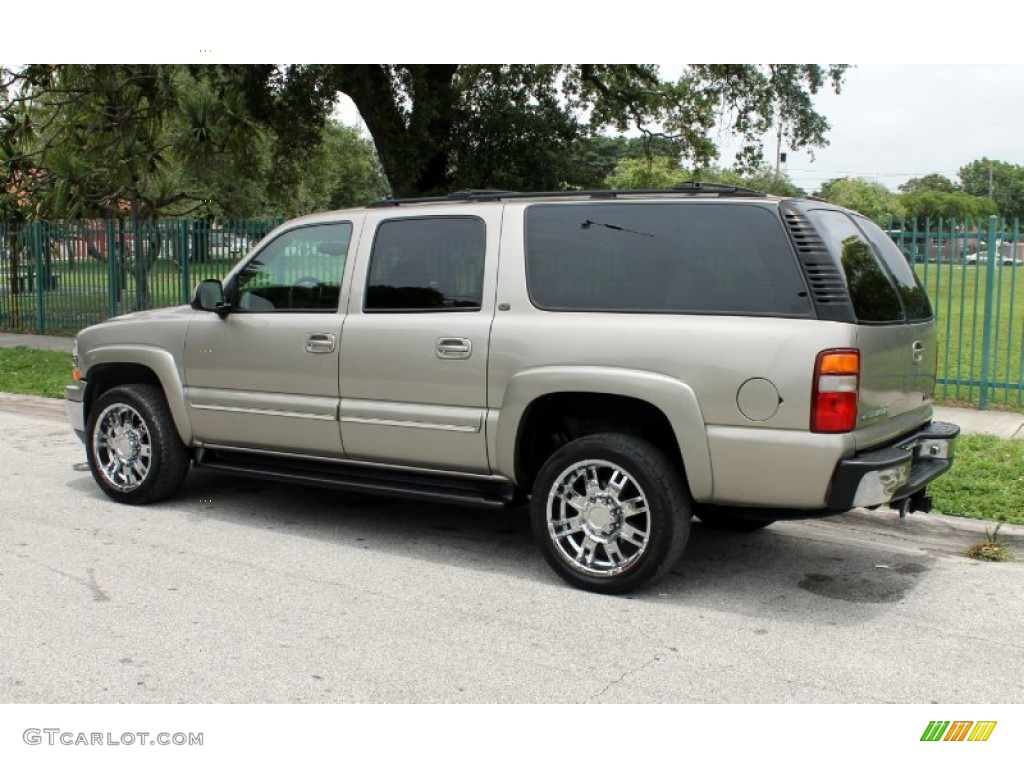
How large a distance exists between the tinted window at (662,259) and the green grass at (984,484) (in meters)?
2.68

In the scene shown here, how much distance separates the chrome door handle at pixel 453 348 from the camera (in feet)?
18.4

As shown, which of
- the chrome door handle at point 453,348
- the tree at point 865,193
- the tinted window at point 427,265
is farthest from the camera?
the tree at point 865,193

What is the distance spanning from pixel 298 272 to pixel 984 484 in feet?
15.8

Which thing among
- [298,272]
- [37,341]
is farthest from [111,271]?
[298,272]

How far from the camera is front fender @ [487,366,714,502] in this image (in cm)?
495

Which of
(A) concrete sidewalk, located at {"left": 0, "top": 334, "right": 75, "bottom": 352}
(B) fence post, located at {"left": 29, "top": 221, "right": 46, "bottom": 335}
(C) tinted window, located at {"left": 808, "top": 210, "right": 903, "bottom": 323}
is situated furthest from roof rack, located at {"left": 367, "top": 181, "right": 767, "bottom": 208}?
(B) fence post, located at {"left": 29, "top": 221, "right": 46, "bottom": 335}

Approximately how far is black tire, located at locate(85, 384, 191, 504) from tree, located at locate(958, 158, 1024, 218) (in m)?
141

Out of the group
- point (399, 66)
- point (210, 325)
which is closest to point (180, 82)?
point (399, 66)

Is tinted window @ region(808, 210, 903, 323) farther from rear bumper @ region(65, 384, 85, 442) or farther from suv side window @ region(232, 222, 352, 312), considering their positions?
rear bumper @ region(65, 384, 85, 442)

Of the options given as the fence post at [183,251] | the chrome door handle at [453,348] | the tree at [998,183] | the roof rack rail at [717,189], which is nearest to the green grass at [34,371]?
the fence post at [183,251]

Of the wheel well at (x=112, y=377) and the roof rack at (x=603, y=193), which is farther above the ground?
the roof rack at (x=603, y=193)

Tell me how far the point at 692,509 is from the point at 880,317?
1.33 meters

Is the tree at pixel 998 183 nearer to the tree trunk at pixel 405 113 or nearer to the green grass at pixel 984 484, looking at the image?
the tree trunk at pixel 405 113

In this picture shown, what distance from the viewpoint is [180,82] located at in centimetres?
1959
